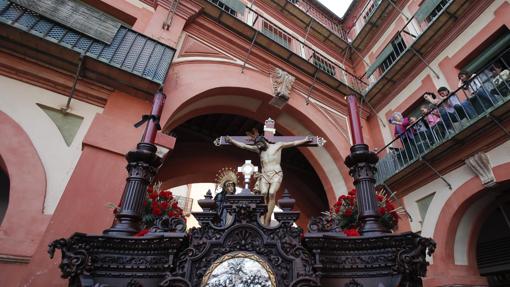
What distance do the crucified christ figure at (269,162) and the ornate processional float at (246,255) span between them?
0.91 metres

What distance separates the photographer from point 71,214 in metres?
3.18

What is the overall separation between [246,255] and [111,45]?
3.98m

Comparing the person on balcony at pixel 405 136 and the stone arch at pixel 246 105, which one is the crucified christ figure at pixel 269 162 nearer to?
the stone arch at pixel 246 105

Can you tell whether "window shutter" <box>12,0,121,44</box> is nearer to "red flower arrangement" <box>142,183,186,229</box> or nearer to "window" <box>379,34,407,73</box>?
"red flower arrangement" <box>142,183,186,229</box>

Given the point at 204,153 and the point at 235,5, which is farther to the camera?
the point at 204,153

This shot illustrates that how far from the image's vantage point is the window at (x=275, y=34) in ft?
28.9

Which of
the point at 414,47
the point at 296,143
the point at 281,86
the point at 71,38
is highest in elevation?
the point at 414,47

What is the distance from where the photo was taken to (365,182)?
2.17m

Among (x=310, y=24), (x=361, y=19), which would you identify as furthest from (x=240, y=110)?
(x=361, y=19)

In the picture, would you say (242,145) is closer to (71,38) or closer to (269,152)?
(269,152)

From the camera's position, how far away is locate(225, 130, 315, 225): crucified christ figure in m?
2.85

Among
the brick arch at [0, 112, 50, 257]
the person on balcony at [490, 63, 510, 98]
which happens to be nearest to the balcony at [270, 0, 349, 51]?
the person on balcony at [490, 63, 510, 98]

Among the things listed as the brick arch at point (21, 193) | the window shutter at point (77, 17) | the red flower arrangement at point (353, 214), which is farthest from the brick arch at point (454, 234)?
the window shutter at point (77, 17)

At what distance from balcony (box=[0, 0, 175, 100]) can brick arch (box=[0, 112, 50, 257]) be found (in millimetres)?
1027
